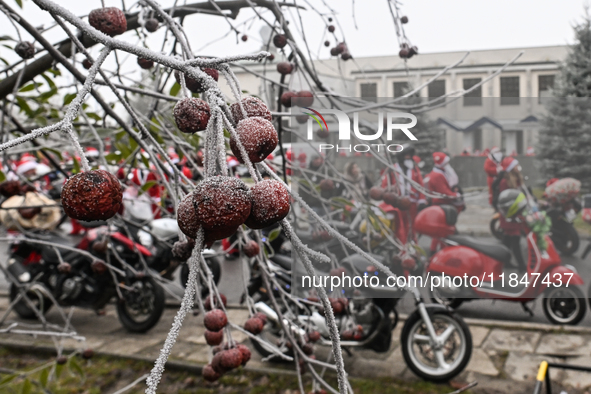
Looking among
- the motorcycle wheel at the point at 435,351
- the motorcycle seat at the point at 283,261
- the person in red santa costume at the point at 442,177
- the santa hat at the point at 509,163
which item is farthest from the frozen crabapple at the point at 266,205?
the motorcycle seat at the point at 283,261

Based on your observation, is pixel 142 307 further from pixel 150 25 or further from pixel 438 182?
pixel 150 25

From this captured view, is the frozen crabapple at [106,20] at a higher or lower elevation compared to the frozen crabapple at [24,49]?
lower

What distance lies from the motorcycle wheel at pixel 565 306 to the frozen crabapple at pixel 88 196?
4.77 metres

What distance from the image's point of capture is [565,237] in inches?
106

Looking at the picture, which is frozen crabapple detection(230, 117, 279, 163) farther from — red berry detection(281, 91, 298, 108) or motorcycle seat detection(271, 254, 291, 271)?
motorcycle seat detection(271, 254, 291, 271)

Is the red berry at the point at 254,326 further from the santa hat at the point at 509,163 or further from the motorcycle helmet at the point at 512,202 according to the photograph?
the motorcycle helmet at the point at 512,202

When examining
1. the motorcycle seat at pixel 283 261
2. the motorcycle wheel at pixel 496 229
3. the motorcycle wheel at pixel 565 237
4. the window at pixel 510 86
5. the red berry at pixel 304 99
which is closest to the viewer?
the red berry at pixel 304 99

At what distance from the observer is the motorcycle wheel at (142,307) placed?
493 cm

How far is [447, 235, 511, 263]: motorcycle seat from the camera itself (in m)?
2.83

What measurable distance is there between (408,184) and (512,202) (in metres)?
0.81

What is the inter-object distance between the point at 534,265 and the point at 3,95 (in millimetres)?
2615

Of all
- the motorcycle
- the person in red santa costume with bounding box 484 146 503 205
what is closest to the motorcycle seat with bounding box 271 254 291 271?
the motorcycle

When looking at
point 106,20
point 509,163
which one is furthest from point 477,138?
point 106,20

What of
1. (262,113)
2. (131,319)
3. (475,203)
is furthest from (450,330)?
(262,113)
